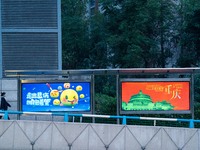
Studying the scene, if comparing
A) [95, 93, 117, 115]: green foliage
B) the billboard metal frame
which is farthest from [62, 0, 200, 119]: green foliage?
the billboard metal frame

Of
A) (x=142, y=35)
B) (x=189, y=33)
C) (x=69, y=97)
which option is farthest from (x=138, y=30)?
(x=69, y=97)

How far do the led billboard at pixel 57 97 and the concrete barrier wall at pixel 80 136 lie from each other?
13.5ft

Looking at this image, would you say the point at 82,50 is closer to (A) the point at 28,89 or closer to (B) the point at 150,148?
(A) the point at 28,89

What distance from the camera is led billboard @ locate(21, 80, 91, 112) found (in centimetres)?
1973

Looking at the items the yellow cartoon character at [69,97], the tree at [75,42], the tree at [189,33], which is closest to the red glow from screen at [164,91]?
the yellow cartoon character at [69,97]

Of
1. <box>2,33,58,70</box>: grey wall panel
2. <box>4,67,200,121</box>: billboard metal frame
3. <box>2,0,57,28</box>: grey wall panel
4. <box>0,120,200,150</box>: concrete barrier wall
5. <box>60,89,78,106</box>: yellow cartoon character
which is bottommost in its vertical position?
<box>0,120,200,150</box>: concrete barrier wall

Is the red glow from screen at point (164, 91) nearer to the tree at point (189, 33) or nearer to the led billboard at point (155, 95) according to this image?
the led billboard at point (155, 95)

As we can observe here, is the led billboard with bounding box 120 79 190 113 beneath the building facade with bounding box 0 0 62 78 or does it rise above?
beneath

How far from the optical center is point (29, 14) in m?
24.5

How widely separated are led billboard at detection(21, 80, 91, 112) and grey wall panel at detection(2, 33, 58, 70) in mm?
4546

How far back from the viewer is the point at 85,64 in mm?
36625

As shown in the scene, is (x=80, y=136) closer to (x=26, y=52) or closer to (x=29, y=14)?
(x=26, y=52)

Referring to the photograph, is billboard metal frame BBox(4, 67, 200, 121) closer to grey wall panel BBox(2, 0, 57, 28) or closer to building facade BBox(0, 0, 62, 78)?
building facade BBox(0, 0, 62, 78)

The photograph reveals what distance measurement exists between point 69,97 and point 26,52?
5.46 metres
